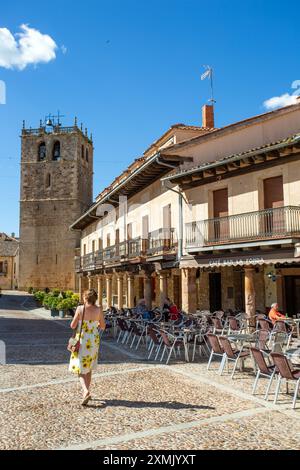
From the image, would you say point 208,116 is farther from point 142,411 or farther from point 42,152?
point 42,152

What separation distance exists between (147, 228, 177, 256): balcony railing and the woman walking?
1034cm

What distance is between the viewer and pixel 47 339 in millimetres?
13383

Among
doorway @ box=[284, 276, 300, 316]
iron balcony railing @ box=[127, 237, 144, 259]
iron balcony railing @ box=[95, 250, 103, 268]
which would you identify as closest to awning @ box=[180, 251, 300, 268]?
Answer: doorway @ box=[284, 276, 300, 316]

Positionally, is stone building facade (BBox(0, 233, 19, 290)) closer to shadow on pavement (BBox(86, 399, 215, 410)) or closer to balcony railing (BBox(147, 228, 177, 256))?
balcony railing (BBox(147, 228, 177, 256))

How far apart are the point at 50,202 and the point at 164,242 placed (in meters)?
35.3

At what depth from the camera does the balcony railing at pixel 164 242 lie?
16641 mm

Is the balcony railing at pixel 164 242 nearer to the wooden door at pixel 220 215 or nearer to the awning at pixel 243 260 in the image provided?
the awning at pixel 243 260

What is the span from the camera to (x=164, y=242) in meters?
17.0

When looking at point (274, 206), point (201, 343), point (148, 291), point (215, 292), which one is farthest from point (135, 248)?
point (201, 343)

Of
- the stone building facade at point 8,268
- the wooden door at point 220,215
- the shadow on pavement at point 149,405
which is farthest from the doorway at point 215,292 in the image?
the stone building facade at point 8,268

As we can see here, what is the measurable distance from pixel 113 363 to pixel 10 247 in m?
57.9

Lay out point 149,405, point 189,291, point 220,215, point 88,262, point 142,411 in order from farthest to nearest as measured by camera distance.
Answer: point 88,262 → point 189,291 → point 220,215 → point 149,405 → point 142,411

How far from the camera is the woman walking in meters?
5.96
